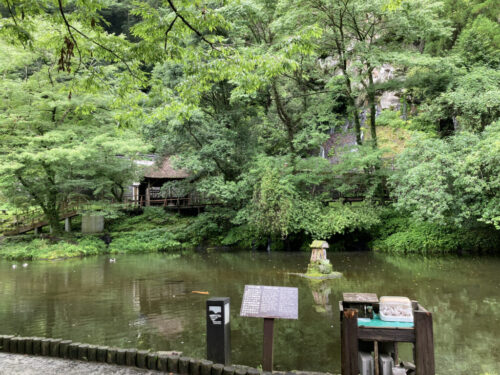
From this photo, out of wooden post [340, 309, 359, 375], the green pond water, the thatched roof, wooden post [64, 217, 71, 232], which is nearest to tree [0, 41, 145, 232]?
wooden post [64, 217, 71, 232]

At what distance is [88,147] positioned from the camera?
15.8 metres

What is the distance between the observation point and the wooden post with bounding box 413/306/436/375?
3217 mm

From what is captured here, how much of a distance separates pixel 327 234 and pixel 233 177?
606 cm

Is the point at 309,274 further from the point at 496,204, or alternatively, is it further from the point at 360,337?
the point at 360,337

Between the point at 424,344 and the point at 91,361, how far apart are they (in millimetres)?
3743

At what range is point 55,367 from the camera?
4.16 meters

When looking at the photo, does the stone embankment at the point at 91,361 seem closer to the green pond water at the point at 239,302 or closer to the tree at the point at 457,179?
the green pond water at the point at 239,302

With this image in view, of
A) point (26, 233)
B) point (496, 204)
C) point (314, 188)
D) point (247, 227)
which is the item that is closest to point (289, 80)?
point (314, 188)

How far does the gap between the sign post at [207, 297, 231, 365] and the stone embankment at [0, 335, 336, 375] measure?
324 millimetres

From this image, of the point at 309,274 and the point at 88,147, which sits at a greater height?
the point at 88,147

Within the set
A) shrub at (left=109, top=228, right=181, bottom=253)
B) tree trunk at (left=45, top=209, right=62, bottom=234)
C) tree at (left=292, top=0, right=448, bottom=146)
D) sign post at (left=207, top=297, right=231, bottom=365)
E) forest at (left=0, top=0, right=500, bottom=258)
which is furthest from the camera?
shrub at (left=109, top=228, right=181, bottom=253)

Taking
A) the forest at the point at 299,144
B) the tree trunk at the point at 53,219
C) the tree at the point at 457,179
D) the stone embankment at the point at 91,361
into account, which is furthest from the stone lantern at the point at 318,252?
the tree trunk at the point at 53,219

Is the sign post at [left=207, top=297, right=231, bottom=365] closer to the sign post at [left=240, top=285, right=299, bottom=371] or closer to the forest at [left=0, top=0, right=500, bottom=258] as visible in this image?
the sign post at [left=240, top=285, right=299, bottom=371]

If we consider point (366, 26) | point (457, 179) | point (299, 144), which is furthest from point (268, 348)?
point (366, 26)
